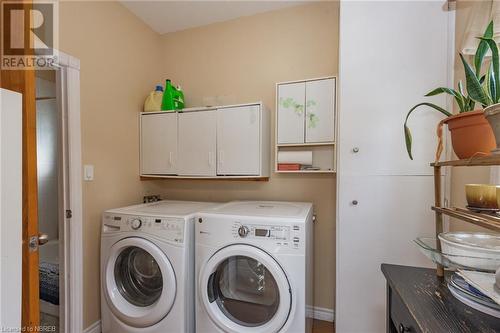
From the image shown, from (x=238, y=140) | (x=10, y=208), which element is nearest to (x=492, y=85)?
(x=238, y=140)

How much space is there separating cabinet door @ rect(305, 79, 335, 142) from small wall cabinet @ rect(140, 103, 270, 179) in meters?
0.38

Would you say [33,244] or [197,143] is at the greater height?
[197,143]

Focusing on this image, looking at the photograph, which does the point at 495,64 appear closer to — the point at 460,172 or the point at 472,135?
the point at 472,135

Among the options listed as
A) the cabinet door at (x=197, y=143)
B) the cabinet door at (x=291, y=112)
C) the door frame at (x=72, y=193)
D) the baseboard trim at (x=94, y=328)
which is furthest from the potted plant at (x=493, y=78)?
the baseboard trim at (x=94, y=328)

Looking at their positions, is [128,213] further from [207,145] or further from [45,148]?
[45,148]

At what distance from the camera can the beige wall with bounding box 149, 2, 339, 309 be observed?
2045 mm

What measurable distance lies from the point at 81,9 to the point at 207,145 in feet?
4.36

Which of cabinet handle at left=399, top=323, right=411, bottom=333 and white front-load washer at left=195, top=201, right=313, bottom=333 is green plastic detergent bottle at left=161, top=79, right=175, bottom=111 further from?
cabinet handle at left=399, top=323, right=411, bottom=333

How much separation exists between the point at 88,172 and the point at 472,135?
219 centimetres

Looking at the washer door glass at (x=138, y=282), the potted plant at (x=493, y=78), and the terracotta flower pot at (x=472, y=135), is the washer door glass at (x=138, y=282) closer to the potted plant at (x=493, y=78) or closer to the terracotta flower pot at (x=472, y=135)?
the terracotta flower pot at (x=472, y=135)

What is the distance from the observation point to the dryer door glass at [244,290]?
1465mm

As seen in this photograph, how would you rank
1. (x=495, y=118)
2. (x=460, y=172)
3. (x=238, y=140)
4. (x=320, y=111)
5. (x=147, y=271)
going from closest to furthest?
(x=495, y=118) → (x=460, y=172) → (x=147, y=271) → (x=320, y=111) → (x=238, y=140)

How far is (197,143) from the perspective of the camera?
6.98ft

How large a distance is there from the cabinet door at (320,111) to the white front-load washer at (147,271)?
1.13m
